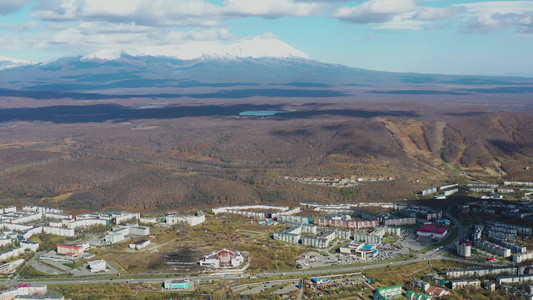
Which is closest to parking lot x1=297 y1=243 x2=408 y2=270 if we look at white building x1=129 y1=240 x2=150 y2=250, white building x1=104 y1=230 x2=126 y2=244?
white building x1=129 y1=240 x2=150 y2=250

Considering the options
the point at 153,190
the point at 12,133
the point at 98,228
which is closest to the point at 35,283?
the point at 98,228

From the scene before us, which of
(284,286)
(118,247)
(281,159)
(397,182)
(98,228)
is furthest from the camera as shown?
(281,159)

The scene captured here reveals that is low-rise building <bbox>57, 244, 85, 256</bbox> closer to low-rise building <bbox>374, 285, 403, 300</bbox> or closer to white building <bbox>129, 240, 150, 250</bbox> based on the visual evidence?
white building <bbox>129, 240, 150, 250</bbox>

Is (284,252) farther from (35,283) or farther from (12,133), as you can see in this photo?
(12,133)

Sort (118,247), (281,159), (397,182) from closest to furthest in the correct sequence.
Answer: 1. (118,247)
2. (397,182)
3. (281,159)

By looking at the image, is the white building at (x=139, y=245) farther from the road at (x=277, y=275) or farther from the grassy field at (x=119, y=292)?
the grassy field at (x=119, y=292)

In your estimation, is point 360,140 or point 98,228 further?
point 360,140
